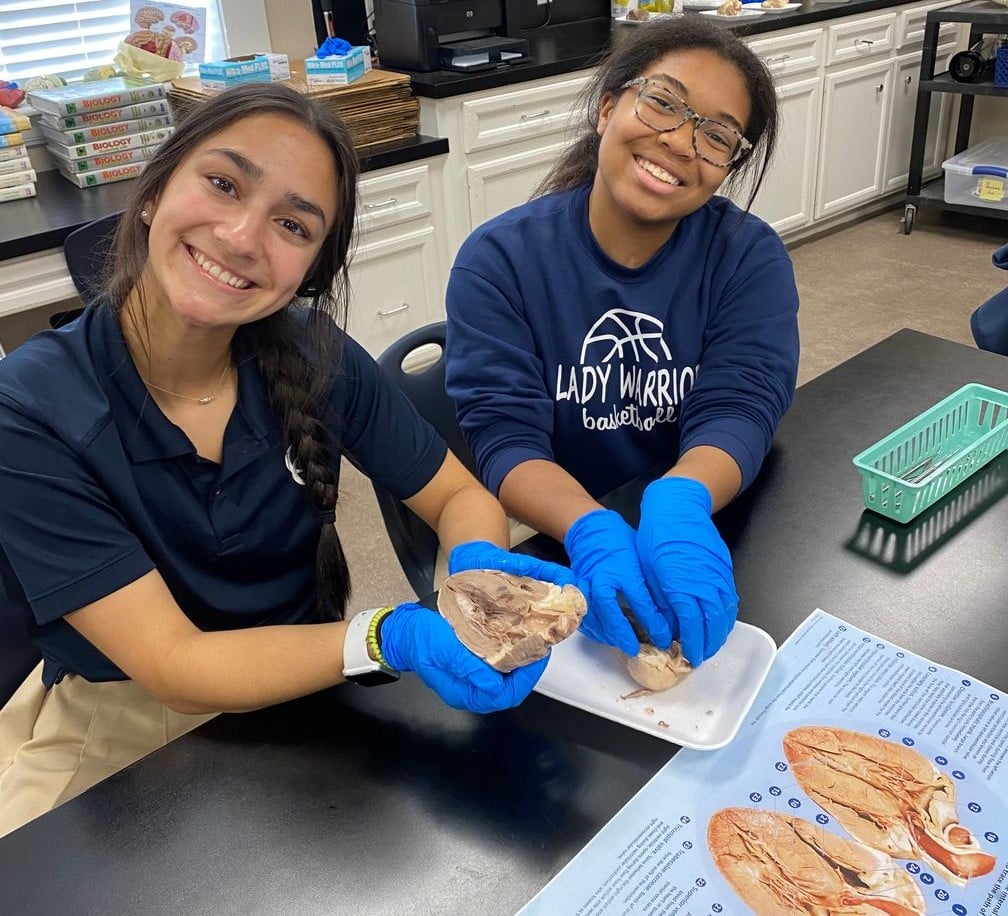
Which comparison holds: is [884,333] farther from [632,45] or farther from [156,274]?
[156,274]

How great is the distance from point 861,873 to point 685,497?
1.38ft

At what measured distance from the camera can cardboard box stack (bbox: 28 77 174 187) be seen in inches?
92.3

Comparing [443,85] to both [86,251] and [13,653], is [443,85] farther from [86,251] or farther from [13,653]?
[13,653]

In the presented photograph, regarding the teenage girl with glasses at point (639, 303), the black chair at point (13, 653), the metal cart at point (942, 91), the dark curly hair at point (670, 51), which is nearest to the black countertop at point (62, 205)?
the dark curly hair at point (670, 51)

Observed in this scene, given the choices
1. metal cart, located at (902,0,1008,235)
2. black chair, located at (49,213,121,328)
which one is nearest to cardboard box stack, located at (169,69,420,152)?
black chair, located at (49,213,121,328)

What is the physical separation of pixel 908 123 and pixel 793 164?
0.86 metres

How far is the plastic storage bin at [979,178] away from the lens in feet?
12.6

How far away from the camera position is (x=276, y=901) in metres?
0.69

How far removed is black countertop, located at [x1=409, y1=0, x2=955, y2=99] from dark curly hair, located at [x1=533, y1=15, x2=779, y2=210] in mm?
1343

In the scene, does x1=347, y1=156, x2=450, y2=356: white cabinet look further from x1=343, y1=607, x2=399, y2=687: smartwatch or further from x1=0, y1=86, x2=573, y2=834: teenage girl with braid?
x1=343, y1=607, x2=399, y2=687: smartwatch

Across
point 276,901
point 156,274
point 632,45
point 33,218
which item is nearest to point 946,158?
point 632,45

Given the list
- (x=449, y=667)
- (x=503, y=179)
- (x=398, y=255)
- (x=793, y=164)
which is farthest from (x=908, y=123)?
(x=449, y=667)

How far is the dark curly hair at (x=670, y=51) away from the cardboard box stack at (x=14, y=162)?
155cm

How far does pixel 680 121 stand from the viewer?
1248mm
